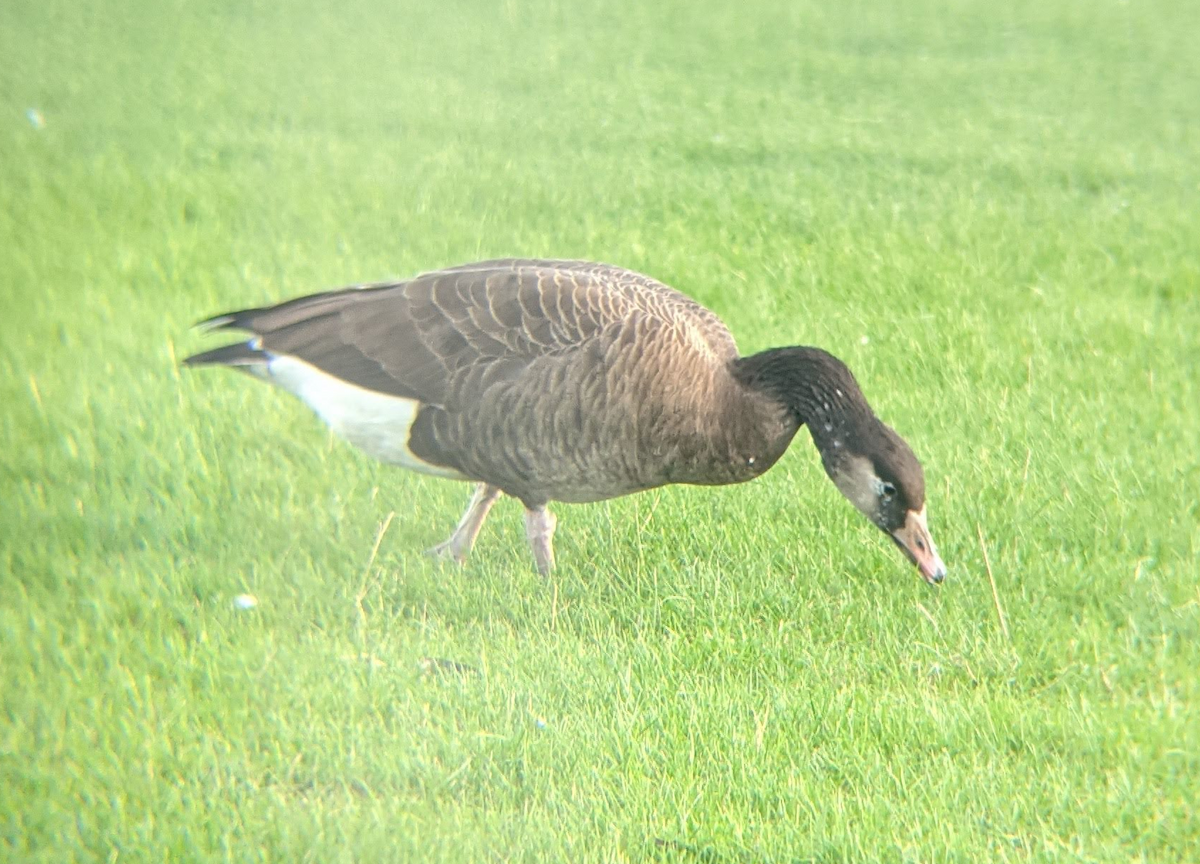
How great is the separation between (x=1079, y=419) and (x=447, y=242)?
4111 mm

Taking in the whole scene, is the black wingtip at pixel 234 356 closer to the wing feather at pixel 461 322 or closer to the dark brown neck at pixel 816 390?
the wing feather at pixel 461 322

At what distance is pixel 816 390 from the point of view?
5117 millimetres

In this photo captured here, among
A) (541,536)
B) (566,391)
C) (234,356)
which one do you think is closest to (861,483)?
(566,391)

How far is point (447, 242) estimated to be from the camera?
28.8ft

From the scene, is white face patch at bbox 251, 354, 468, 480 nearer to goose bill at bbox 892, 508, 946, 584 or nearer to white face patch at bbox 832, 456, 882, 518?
white face patch at bbox 832, 456, 882, 518

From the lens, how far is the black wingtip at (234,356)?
5.47m

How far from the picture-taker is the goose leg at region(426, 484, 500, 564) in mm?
5633

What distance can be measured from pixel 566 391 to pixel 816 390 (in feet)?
3.10

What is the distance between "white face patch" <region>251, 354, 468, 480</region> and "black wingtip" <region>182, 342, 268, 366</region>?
0.05 meters

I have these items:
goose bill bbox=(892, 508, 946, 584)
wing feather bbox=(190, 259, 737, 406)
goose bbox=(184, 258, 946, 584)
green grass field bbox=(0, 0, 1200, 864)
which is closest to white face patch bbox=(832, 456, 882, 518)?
goose bbox=(184, 258, 946, 584)

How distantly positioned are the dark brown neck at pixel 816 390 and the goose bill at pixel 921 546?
1.20 ft

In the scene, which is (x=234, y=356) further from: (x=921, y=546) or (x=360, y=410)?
(x=921, y=546)

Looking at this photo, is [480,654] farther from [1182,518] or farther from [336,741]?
[1182,518]

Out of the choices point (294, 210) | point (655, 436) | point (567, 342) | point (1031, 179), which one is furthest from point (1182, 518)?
point (294, 210)
